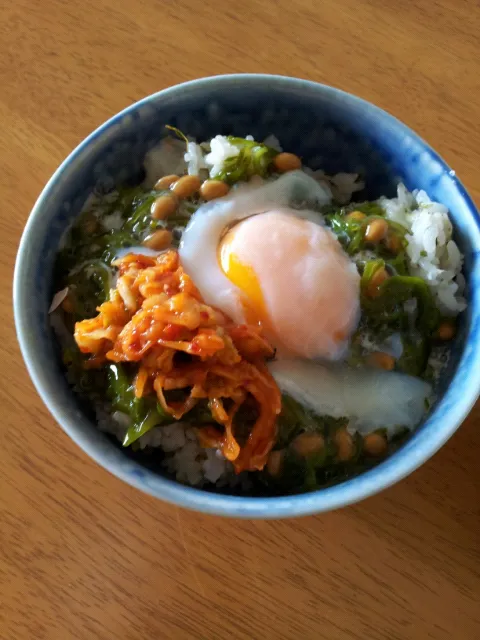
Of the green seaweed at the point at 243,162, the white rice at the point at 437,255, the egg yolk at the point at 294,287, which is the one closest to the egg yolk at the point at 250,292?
the egg yolk at the point at 294,287

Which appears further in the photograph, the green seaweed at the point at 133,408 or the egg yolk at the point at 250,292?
the egg yolk at the point at 250,292

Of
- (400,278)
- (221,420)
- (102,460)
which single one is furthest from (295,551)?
(400,278)

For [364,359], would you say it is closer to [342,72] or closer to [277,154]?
[277,154]

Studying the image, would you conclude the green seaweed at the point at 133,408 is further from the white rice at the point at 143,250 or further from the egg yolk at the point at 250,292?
the egg yolk at the point at 250,292

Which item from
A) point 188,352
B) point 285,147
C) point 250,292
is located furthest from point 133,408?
point 285,147

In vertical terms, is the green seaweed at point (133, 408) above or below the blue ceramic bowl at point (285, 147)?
below

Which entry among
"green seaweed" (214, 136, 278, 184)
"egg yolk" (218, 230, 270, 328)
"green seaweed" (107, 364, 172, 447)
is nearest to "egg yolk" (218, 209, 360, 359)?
"egg yolk" (218, 230, 270, 328)

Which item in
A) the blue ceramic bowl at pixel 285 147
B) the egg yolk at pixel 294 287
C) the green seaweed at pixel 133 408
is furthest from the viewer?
the egg yolk at pixel 294 287
